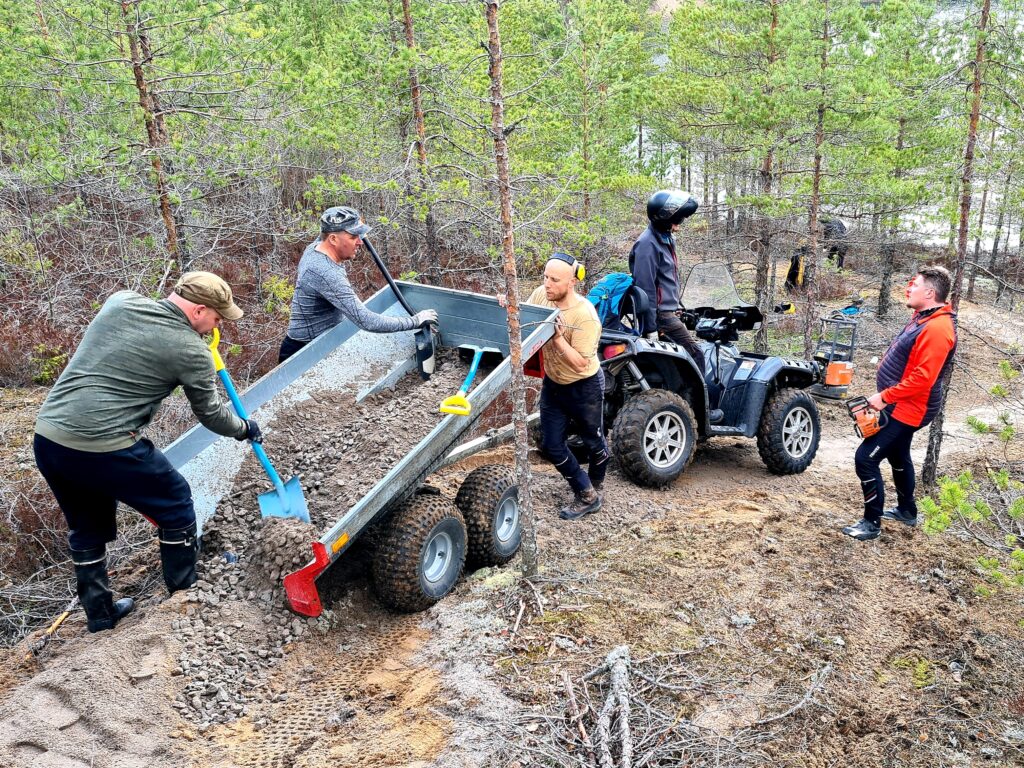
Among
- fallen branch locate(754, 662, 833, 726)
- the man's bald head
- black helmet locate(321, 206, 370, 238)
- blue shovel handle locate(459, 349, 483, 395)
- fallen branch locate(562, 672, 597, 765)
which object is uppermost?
black helmet locate(321, 206, 370, 238)

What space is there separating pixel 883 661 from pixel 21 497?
244 inches

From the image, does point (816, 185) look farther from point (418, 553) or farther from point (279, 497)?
point (279, 497)

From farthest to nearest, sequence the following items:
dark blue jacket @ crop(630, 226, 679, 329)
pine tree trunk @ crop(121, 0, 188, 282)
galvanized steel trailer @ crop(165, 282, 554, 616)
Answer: pine tree trunk @ crop(121, 0, 188, 282)
dark blue jacket @ crop(630, 226, 679, 329)
galvanized steel trailer @ crop(165, 282, 554, 616)

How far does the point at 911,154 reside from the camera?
12.7 metres

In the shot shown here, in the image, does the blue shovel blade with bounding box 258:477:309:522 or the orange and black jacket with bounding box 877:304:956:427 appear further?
the orange and black jacket with bounding box 877:304:956:427

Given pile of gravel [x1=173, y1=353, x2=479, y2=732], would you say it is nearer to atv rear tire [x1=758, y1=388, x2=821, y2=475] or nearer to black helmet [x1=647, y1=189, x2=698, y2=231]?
black helmet [x1=647, y1=189, x2=698, y2=231]

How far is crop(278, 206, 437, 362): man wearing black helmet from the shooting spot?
5.55 meters

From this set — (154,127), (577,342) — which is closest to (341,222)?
(577,342)

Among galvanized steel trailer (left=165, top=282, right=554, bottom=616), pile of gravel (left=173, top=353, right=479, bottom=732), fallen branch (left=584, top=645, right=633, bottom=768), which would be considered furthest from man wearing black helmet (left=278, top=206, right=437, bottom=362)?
fallen branch (left=584, top=645, right=633, bottom=768)

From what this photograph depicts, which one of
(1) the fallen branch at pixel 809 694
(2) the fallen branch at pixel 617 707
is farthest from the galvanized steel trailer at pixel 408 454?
(1) the fallen branch at pixel 809 694

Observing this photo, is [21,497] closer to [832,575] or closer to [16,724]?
[16,724]

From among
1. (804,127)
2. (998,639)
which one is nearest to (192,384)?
(998,639)

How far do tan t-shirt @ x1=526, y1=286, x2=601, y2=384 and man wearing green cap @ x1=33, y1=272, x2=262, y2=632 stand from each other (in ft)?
7.64

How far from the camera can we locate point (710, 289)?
311 inches
